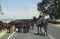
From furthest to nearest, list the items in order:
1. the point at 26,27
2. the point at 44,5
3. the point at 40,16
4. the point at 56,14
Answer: the point at 44,5 < the point at 56,14 < the point at 26,27 < the point at 40,16

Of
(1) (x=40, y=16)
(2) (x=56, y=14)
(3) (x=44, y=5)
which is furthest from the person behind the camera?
(3) (x=44, y=5)

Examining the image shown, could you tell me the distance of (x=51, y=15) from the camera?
104875 millimetres

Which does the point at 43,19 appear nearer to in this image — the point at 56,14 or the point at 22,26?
the point at 22,26

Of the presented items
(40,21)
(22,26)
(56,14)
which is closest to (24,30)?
(22,26)

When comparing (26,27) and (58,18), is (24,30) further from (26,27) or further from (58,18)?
(58,18)

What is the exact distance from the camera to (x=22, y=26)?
32000mm

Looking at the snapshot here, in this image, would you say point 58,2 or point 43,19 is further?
point 58,2

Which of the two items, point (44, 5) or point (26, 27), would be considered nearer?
point (26, 27)

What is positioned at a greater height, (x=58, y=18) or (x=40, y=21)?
(x=40, y=21)

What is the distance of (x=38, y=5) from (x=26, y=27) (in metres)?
83.0

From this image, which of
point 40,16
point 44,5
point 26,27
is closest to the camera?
point 40,16

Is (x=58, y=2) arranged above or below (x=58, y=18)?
above

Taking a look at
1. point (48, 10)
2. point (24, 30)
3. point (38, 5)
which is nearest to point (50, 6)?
point (48, 10)

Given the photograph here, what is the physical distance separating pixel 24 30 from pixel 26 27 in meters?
0.68
